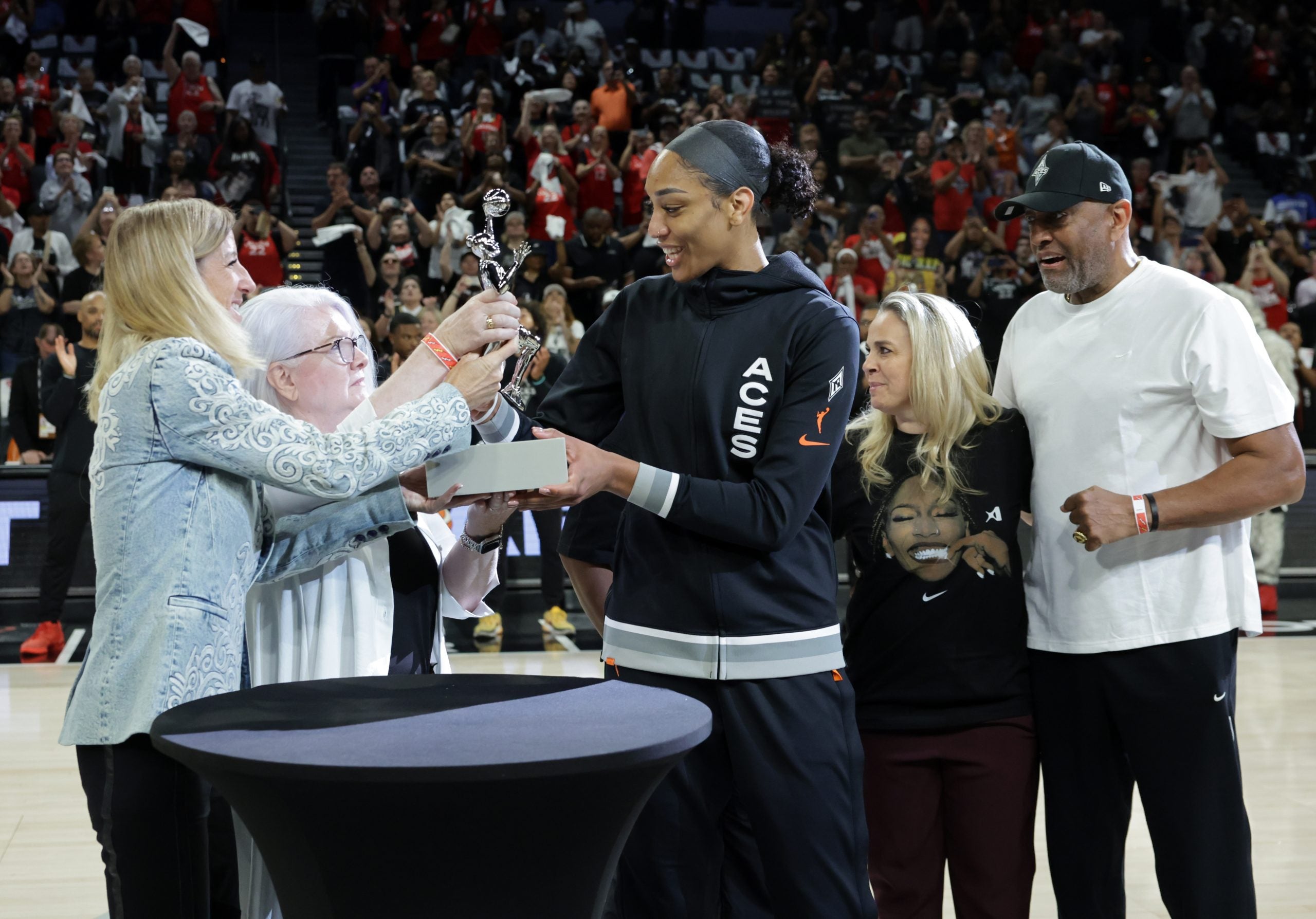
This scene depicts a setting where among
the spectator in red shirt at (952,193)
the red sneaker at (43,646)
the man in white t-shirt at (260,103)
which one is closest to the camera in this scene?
the red sneaker at (43,646)

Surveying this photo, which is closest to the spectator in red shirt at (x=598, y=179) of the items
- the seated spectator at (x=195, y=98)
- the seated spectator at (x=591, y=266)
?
the seated spectator at (x=591, y=266)

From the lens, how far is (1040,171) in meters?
2.60

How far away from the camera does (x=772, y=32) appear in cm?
1460

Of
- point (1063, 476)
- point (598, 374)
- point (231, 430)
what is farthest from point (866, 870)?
point (231, 430)

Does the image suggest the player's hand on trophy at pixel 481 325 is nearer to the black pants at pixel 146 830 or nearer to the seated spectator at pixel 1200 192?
the black pants at pixel 146 830

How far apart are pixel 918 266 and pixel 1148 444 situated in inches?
342

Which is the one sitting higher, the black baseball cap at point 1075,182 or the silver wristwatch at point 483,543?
the black baseball cap at point 1075,182

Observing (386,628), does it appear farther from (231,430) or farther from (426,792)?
(426,792)

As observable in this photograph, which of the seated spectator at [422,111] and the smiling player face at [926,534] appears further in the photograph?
the seated spectator at [422,111]

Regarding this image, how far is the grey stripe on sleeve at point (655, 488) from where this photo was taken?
2088 mm

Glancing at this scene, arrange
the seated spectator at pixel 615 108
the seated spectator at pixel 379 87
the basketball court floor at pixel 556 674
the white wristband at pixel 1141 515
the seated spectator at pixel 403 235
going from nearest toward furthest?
the white wristband at pixel 1141 515, the basketball court floor at pixel 556 674, the seated spectator at pixel 403 235, the seated spectator at pixel 379 87, the seated spectator at pixel 615 108

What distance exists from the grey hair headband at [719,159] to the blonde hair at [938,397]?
50 cm

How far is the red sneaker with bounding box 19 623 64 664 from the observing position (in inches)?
251

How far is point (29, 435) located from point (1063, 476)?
6.60m
